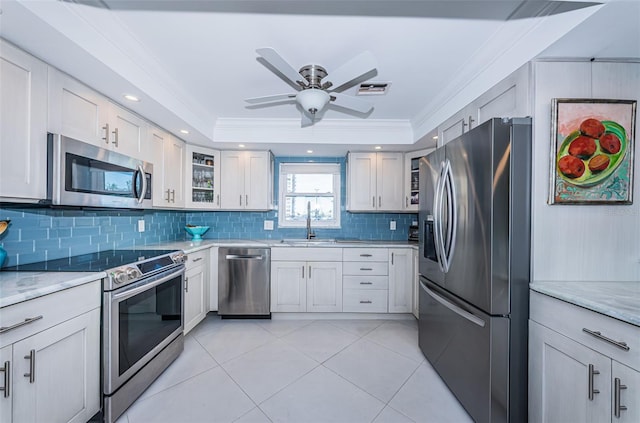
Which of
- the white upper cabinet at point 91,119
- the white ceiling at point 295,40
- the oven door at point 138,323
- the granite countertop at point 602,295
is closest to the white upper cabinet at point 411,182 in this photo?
the white ceiling at point 295,40

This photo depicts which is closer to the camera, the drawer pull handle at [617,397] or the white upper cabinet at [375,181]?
the drawer pull handle at [617,397]

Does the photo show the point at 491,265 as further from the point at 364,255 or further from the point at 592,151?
the point at 364,255

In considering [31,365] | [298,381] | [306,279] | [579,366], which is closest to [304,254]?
[306,279]

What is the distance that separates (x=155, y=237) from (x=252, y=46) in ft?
7.83

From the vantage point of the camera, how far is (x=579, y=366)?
1.18 meters

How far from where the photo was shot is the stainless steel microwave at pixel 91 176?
153 cm

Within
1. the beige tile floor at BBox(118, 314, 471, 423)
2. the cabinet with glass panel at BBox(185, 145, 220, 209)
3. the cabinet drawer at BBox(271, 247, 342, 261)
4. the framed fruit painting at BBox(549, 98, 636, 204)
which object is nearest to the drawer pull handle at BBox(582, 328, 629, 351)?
the framed fruit painting at BBox(549, 98, 636, 204)

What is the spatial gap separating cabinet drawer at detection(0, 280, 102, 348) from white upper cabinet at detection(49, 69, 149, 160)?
962 millimetres

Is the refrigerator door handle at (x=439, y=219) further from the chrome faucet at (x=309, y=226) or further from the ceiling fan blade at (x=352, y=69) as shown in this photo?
the chrome faucet at (x=309, y=226)

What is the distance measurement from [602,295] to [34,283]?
2695mm

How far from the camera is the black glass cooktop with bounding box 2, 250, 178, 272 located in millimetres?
1534

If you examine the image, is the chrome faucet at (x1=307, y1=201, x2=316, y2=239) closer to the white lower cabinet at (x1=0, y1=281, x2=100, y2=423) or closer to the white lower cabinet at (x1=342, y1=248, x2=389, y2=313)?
the white lower cabinet at (x1=342, y1=248, x2=389, y2=313)

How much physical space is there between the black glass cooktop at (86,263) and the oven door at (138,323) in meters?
0.18

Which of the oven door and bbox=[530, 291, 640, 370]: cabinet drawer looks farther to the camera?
the oven door
